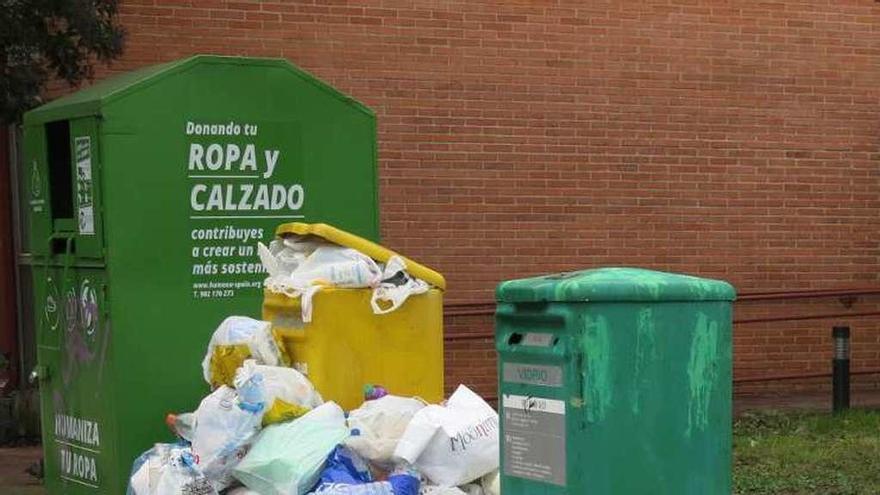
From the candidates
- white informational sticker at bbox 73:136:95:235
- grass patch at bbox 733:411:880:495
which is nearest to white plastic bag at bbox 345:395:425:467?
white informational sticker at bbox 73:136:95:235

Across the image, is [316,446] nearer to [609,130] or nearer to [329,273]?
[329,273]

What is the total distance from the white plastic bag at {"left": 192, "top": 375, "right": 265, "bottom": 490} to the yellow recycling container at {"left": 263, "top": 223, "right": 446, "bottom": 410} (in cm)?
34

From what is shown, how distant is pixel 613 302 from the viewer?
154 inches

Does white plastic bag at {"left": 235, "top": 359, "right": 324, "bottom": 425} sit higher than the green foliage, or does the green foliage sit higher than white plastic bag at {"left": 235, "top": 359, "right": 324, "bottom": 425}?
the green foliage

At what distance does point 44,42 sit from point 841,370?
6.33 m

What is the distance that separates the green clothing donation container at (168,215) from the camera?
5887mm

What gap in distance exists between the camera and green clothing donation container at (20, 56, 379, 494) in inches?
232

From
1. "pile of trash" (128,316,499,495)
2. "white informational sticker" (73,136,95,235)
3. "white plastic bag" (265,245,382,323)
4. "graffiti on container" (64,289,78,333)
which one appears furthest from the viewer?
"graffiti on container" (64,289,78,333)

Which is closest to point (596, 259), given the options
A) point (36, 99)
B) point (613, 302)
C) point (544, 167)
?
point (544, 167)

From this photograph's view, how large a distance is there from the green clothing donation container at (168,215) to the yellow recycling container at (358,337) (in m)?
0.33

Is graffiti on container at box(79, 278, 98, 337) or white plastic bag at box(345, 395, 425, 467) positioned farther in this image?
graffiti on container at box(79, 278, 98, 337)

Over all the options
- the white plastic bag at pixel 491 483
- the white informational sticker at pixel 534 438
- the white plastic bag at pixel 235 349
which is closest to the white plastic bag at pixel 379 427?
the white plastic bag at pixel 491 483

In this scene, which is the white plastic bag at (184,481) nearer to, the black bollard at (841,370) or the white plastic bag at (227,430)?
the white plastic bag at (227,430)

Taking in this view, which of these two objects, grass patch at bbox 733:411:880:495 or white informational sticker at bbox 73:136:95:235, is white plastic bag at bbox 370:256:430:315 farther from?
grass patch at bbox 733:411:880:495
